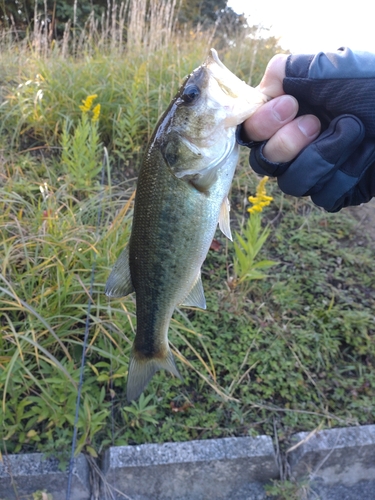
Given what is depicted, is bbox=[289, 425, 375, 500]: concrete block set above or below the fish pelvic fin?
below

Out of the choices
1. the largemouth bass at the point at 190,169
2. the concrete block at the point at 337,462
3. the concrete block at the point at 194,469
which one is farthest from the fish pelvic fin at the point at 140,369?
the concrete block at the point at 337,462

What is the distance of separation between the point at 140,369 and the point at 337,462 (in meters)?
1.37

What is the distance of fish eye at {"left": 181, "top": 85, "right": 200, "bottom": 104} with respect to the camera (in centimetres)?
131

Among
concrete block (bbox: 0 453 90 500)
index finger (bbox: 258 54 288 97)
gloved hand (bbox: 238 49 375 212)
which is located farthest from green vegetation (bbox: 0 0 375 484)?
index finger (bbox: 258 54 288 97)

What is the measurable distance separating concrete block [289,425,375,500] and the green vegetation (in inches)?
3.5

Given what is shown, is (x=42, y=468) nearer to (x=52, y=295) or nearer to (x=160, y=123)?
(x=52, y=295)

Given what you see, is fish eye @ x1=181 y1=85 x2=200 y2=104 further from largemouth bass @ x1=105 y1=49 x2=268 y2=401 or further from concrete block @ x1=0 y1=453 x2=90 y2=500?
concrete block @ x1=0 y1=453 x2=90 y2=500

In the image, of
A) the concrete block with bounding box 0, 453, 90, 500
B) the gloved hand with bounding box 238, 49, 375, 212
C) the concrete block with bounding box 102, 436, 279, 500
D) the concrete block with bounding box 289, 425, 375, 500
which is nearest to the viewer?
the gloved hand with bounding box 238, 49, 375, 212

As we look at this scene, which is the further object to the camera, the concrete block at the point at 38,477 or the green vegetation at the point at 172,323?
the green vegetation at the point at 172,323

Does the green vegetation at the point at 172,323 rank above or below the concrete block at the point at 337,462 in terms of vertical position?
above

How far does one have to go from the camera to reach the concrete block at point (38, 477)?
6.15 ft

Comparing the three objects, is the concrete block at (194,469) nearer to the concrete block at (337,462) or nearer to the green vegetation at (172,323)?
the green vegetation at (172,323)

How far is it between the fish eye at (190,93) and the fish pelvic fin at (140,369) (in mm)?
950

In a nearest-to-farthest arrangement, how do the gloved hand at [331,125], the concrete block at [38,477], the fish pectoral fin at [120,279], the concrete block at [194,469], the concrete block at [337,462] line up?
the gloved hand at [331,125]
the fish pectoral fin at [120,279]
the concrete block at [38,477]
the concrete block at [194,469]
the concrete block at [337,462]
